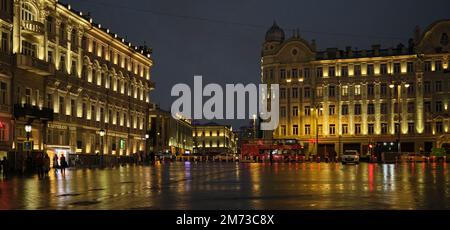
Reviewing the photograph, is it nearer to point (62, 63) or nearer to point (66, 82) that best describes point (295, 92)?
point (66, 82)

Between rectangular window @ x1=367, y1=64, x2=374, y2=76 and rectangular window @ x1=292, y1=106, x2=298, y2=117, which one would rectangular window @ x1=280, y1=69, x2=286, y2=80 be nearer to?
rectangular window @ x1=292, y1=106, x2=298, y2=117

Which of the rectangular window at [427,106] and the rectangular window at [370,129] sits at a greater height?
the rectangular window at [427,106]

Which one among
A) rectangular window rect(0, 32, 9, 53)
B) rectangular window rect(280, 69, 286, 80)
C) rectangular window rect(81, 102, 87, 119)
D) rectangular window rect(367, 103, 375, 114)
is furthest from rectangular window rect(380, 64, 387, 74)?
rectangular window rect(0, 32, 9, 53)

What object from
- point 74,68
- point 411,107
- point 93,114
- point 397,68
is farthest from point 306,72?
point 74,68

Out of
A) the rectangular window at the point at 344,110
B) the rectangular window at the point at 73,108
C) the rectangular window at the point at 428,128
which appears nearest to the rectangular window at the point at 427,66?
the rectangular window at the point at 428,128

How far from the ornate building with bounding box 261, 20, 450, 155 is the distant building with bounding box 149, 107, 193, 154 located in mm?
35946

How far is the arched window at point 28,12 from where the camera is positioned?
1972 inches

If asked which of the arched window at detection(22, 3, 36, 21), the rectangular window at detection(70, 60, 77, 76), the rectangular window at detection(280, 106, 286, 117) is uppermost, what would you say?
the arched window at detection(22, 3, 36, 21)

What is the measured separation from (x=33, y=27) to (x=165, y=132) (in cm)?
9375

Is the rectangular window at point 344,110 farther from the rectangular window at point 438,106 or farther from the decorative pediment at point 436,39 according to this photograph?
the decorative pediment at point 436,39

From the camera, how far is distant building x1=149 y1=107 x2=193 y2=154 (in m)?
135

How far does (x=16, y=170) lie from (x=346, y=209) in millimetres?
34640

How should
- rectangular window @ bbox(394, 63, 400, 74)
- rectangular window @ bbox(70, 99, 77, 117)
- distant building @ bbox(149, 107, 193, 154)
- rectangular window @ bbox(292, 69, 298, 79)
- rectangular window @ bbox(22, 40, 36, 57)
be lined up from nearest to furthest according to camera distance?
rectangular window @ bbox(22, 40, 36, 57) → rectangular window @ bbox(70, 99, 77, 117) → rectangular window @ bbox(394, 63, 400, 74) → rectangular window @ bbox(292, 69, 298, 79) → distant building @ bbox(149, 107, 193, 154)
